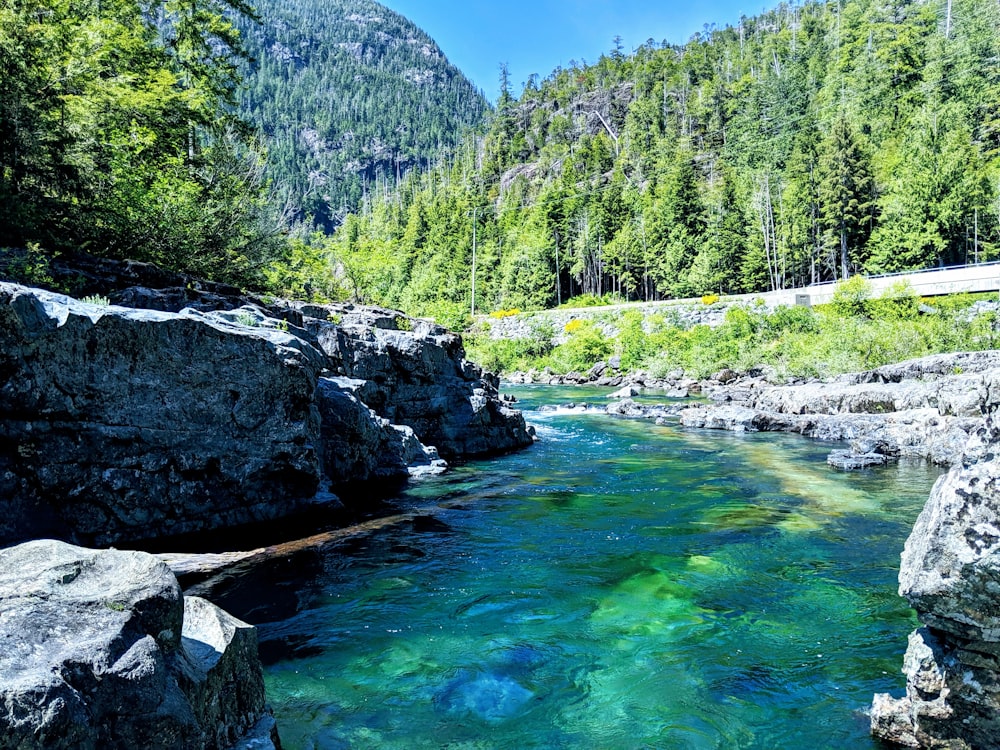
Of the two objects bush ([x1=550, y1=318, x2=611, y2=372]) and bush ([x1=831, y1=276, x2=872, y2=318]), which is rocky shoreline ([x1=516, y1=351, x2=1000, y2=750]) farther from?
bush ([x1=550, y1=318, x2=611, y2=372])

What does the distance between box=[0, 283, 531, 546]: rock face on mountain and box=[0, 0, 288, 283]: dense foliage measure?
3.21 metres

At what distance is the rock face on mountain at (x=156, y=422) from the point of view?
25.1 feet

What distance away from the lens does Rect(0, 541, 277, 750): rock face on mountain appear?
2586mm

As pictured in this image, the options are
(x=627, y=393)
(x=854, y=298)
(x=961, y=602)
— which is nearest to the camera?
(x=961, y=602)

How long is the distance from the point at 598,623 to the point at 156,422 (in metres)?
7.22

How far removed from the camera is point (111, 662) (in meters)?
2.92

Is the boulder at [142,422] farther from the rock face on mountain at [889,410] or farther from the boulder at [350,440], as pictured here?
the rock face on mountain at [889,410]

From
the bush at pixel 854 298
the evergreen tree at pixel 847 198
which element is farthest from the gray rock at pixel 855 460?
the evergreen tree at pixel 847 198

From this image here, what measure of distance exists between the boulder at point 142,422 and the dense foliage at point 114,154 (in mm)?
5510

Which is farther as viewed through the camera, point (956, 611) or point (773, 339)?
point (773, 339)

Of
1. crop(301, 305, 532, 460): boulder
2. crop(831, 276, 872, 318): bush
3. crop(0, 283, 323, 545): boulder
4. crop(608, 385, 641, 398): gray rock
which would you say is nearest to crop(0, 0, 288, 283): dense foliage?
crop(301, 305, 532, 460): boulder

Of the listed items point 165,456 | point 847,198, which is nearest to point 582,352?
point 847,198

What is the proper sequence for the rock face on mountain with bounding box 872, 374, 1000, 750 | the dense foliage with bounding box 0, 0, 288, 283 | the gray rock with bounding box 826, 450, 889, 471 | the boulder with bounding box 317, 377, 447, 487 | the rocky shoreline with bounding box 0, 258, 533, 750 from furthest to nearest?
the gray rock with bounding box 826, 450, 889, 471
the boulder with bounding box 317, 377, 447, 487
the dense foliage with bounding box 0, 0, 288, 283
the rock face on mountain with bounding box 872, 374, 1000, 750
the rocky shoreline with bounding box 0, 258, 533, 750

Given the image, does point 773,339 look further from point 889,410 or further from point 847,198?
point 847,198
